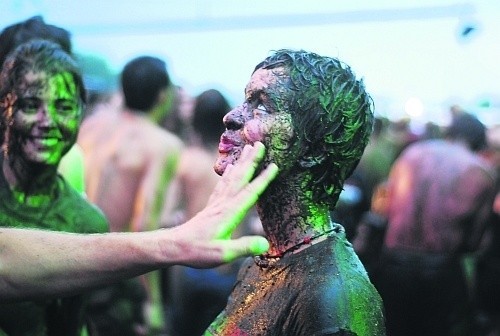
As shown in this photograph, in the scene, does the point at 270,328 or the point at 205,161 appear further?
the point at 205,161

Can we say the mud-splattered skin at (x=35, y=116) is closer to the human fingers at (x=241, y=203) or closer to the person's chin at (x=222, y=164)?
the person's chin at (x=222, y=164)

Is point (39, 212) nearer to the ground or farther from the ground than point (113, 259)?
farther from the ground

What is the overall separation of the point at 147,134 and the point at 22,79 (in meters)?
2.59

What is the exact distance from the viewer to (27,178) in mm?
2656

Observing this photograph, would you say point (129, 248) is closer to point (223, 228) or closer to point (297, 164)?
point (223, 228)

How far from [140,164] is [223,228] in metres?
3.54

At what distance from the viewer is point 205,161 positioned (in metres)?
5.32

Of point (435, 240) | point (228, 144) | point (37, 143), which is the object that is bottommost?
point (435, 240)

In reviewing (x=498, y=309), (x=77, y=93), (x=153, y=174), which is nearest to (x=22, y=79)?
(x=77, y=93)

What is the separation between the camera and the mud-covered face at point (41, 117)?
258 cm

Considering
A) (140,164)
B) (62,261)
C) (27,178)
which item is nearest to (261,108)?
(62,261)

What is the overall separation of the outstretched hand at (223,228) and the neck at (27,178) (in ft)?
3.56

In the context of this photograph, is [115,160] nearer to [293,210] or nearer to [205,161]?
[205,161]

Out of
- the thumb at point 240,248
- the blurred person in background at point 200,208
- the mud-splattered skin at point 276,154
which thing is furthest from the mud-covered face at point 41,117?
the blurred person in background at point 200,208
